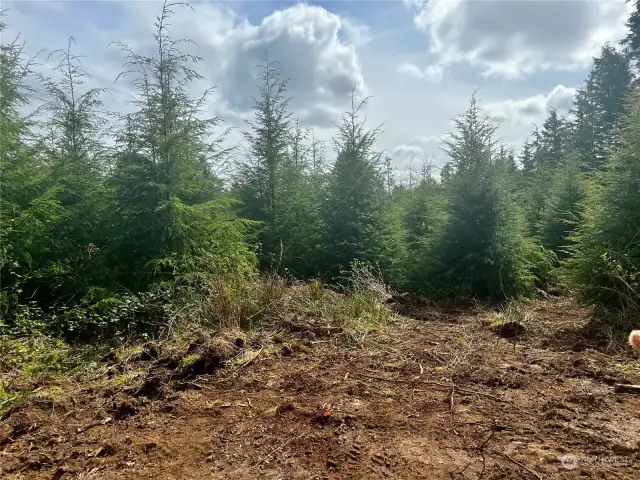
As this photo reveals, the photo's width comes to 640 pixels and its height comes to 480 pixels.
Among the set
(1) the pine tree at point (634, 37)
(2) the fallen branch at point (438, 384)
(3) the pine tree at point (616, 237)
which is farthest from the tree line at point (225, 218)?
(1) the pine tree at point (634, 37)

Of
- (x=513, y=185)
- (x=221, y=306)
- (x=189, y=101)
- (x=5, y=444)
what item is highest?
(x=189, y=101)

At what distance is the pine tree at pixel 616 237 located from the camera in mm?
5238

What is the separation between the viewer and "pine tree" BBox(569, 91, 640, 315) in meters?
5.24

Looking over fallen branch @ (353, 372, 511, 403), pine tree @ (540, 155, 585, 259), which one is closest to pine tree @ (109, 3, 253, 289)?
fallen branch @ (353, 372, 511, 403)

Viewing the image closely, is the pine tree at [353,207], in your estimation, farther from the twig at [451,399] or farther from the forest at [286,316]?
the twig at [451,399]

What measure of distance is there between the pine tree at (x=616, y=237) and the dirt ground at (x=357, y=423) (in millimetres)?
1533

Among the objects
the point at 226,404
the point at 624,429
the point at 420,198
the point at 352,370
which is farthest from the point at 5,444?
the point at 420,198

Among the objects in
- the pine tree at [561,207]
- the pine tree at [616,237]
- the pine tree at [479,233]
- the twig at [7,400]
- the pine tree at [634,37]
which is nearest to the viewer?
the twig at [7,400]

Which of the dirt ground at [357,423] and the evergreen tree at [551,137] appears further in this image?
the evergreen tree at [551,137]

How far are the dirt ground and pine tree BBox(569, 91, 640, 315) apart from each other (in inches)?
60.4

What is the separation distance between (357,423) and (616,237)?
491cm

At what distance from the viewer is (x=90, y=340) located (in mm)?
5133

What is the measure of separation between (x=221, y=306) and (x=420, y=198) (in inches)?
349

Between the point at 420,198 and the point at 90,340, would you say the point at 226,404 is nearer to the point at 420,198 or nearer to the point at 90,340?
the point at 90,340
